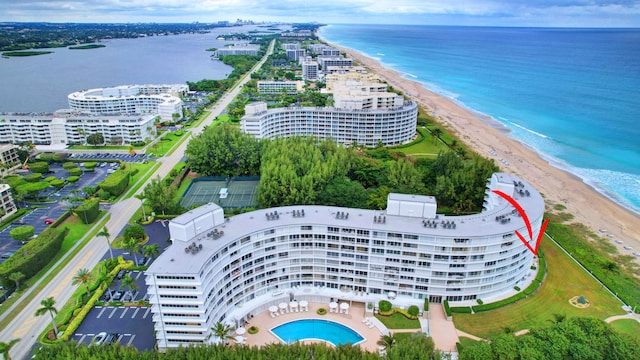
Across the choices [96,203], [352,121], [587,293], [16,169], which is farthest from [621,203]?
[16,169]

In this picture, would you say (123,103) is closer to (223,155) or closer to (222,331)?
(223,155)

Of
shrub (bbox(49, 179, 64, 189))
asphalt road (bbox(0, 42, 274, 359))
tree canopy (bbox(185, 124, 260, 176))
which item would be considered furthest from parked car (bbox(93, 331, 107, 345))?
shrub (bbox(49, 179, 64, 189))

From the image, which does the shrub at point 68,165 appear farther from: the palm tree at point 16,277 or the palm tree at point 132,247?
the palm tree at point 16,277

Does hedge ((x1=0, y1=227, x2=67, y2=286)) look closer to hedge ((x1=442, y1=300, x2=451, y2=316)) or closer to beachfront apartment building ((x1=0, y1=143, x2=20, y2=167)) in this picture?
beachfront apartment building ((x1=0, y1=143, x2=20, y2=167))

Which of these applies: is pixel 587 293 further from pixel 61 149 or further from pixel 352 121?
pixel 61 149

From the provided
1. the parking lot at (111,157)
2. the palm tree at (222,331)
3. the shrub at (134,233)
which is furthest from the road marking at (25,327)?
the parking lot at (111,157)
